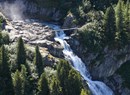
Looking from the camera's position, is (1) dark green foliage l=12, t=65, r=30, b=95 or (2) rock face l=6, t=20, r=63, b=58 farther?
(2) rock face l=6, t=20, r=63, b=58

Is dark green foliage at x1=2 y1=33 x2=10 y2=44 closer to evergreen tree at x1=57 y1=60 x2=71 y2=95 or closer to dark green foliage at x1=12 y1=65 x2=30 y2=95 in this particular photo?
dark green foliage at x1=12 y1=65 x2=30 y2=95

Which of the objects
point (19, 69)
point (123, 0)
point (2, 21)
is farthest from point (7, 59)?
point (123, 0)

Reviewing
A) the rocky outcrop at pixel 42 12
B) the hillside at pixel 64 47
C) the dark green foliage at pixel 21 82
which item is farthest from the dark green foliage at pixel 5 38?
the rocky outcrop at pixel 42 12

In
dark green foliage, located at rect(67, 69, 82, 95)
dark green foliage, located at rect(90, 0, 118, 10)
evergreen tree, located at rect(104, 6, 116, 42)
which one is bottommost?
dark green foliage, located at rect(67, 69, 82, 95)

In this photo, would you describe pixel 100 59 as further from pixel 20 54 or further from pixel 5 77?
pixel 5 77

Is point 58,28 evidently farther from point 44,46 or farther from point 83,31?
point 44,46

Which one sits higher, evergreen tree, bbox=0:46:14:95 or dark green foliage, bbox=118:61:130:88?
evergreen tree, bbox=0:46:14:95

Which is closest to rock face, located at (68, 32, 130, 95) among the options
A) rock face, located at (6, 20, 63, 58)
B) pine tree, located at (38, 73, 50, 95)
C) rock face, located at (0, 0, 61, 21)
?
rock face, located at (6, 20, 63, 58)
